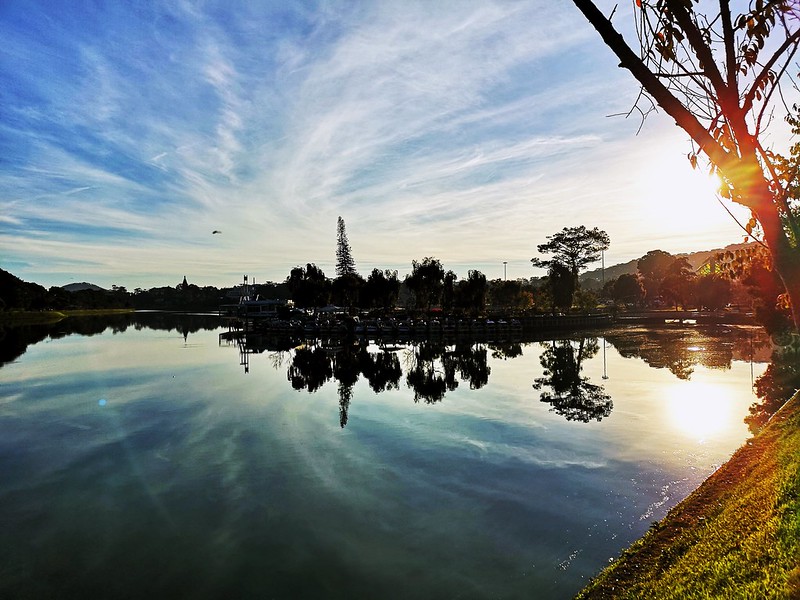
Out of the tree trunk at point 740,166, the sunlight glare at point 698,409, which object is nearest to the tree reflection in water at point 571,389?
the sunlight glare at point 698,409

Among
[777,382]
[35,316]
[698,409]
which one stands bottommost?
[698,409]

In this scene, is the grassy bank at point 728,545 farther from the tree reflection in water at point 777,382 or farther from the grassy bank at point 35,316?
the grassy bank at point 35,316

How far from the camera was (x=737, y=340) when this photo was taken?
44.5 meters

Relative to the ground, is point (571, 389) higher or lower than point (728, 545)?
lower

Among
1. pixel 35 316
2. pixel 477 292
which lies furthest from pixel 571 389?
pixel 35 316

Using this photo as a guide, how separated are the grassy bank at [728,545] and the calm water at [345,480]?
902 millimetres

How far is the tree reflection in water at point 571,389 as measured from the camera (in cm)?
1919

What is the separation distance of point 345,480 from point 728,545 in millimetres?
8260

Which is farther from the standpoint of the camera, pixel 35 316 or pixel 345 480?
pixel 35 316

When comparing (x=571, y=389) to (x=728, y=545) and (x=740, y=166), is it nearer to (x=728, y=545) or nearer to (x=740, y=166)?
(x=728, y=545)

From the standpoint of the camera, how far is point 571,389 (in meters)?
24.3

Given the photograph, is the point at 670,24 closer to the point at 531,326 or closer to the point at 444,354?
the point at 444,354

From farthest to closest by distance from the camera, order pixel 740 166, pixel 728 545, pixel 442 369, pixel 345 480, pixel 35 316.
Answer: pixel 35 316 < pixel 442 369 < pixel 345 480 < pixel 728 545 < pixel 740 166

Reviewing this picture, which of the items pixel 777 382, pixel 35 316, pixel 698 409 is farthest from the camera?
pixel 35 316
